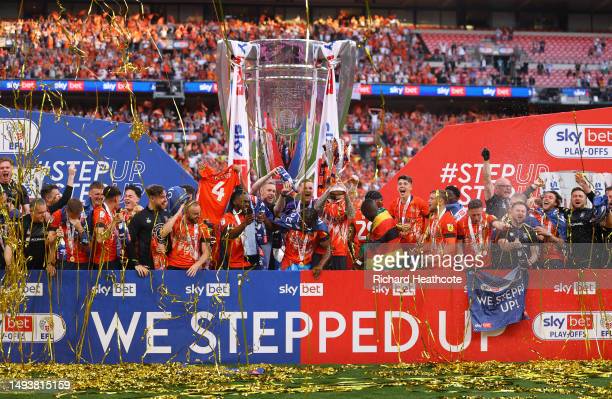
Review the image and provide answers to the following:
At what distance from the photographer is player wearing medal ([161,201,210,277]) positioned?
8227 millimetres

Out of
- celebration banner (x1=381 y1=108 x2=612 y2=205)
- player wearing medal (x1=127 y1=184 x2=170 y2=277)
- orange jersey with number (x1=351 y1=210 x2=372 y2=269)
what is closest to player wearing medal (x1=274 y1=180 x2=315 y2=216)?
orange jersey with number (x1=351 y1=210 x2=372 y2=269)

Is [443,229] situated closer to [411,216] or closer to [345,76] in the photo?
[411,216]

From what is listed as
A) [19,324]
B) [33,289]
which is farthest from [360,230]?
[19,324]

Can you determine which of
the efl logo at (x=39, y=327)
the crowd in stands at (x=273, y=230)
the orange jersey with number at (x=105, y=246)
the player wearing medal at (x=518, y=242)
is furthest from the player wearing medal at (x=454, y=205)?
the efl logo at (x=39, y=327)

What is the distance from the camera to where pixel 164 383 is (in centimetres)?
677

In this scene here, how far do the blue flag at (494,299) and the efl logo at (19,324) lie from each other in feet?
13.0

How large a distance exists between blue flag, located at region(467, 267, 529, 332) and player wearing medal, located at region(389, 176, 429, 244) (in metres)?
0.80

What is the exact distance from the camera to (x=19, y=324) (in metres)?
7.86

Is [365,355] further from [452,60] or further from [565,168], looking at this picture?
[452,60]

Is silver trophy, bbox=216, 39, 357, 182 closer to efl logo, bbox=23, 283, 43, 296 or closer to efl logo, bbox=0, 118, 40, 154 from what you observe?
efl logo, bbox=0, 118, 40, 154

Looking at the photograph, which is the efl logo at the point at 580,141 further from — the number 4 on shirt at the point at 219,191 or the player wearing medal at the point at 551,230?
the number 4 on shirt at the point at 219,191

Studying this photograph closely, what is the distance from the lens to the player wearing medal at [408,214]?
8852 mm

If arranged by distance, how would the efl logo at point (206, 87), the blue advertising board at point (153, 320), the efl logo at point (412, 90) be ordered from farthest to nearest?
the efl logo at point (412, 90)
the efl logo at point (206, 87)
the blue advertising board at point (153, 320)

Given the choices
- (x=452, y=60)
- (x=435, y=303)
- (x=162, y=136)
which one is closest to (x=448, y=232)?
(x=435, y=303)
